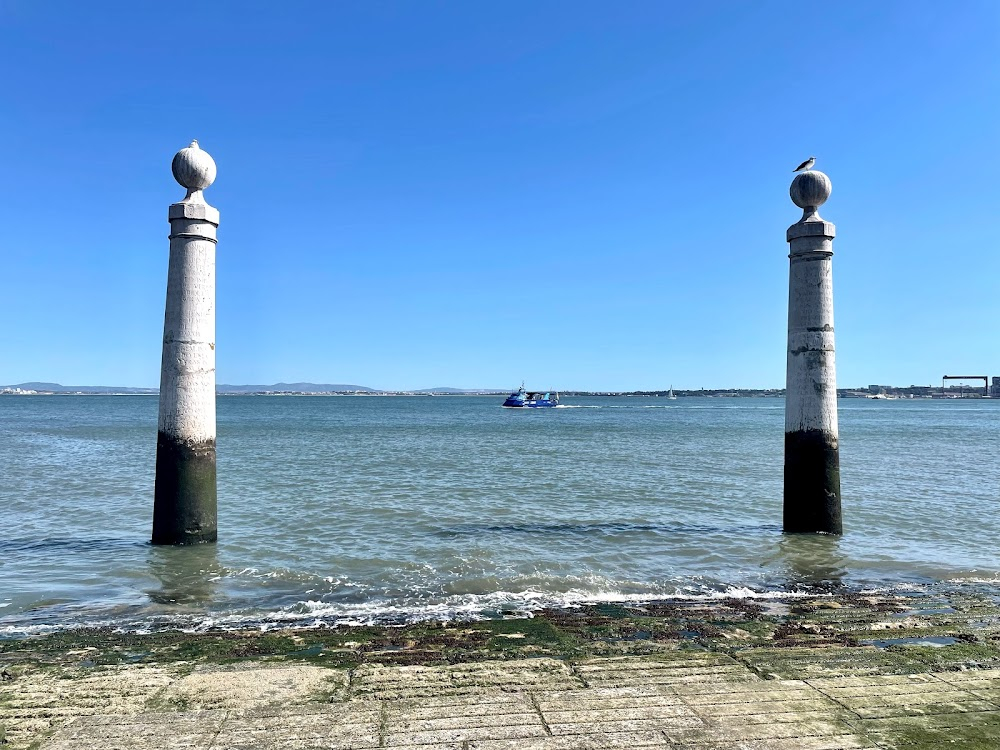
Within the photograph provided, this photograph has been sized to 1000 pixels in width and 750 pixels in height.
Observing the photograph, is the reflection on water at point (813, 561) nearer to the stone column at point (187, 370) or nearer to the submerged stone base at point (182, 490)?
the submerged stone base at point (182, 490)

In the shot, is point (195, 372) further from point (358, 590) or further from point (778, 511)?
point (778, 511)

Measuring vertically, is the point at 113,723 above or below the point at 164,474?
below

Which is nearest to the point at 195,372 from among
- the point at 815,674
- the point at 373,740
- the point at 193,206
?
the point at 193,206

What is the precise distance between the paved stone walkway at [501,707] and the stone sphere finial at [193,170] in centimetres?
719

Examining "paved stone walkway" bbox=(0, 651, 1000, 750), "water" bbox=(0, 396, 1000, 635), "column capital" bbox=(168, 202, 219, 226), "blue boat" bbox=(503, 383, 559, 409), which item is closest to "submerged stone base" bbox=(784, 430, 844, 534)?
"water" bbox=(0, 396, 1000, 635)

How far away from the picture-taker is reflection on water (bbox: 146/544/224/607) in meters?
8.84

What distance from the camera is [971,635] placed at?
6.45 meters

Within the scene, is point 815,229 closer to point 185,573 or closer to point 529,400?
point 185,573

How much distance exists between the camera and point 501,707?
4625 millimetres

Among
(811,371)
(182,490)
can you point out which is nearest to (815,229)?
(811,371)

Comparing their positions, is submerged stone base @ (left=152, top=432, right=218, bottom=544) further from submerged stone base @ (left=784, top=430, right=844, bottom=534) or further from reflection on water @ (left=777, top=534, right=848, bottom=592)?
submerged stone base @ (left=784, top=430, right=844, bottom=534)

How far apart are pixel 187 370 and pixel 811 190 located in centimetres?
974

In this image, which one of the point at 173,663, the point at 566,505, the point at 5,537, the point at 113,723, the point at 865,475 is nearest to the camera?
the point at 113,723

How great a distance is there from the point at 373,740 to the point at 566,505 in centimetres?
1401
